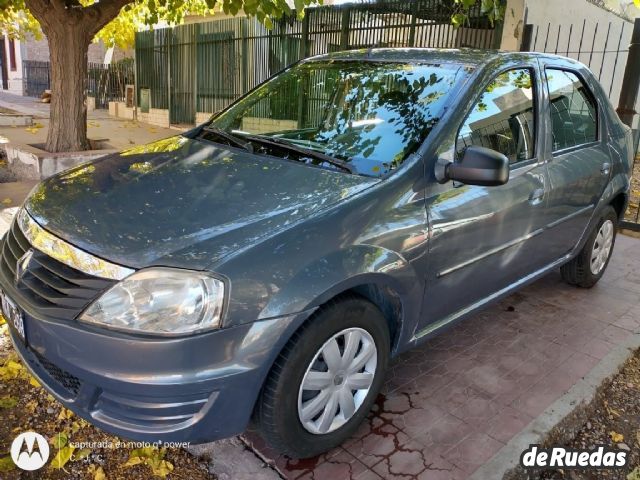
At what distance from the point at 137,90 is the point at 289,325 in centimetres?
1543

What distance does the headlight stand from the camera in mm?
2002

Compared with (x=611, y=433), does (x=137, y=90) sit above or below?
above

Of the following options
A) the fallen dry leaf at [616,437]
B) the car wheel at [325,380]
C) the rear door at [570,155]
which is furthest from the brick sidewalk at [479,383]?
the rear door at [570,155]

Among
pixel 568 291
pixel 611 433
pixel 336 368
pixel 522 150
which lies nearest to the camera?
pixel 336 368

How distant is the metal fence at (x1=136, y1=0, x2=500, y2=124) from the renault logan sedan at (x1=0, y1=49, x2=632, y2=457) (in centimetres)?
472

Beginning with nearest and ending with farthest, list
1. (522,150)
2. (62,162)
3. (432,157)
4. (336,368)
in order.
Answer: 1. (336,368)
2. (432,157)
3. (522,150)
4. (62,162)

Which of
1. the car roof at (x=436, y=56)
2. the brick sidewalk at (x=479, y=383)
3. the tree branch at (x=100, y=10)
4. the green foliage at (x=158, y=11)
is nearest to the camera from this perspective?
the brick sidewalk at (x=479, y=383)

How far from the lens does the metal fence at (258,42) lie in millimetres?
8070

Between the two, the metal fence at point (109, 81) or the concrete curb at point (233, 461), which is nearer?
the concrete curb at point (233, 461)

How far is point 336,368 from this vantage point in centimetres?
242

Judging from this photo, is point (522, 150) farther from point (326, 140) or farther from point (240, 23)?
point (240, 23)

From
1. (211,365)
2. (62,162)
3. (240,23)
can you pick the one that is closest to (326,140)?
(211,365)

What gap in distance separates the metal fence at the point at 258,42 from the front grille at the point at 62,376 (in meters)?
6.87

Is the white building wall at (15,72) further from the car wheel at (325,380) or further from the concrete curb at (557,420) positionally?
the concrete curb at (557,420)
